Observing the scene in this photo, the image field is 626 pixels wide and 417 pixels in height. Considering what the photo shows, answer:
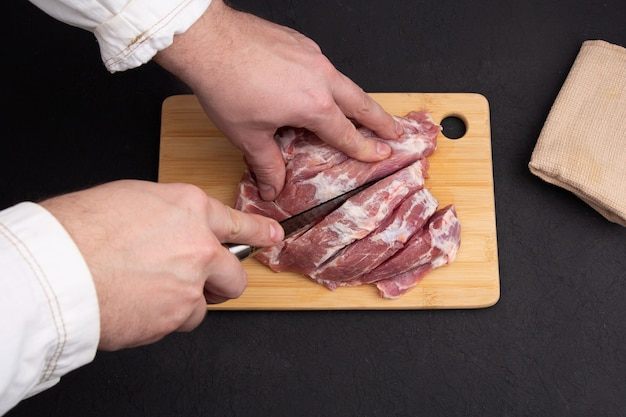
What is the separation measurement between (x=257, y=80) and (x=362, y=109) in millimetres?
486

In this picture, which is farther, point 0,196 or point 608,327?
point 0,196

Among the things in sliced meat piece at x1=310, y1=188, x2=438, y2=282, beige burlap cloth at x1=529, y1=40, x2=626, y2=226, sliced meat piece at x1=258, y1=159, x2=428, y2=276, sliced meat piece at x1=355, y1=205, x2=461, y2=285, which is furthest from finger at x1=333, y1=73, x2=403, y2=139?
beige burlap cloth at x1=529, y1=40, x2=626, y2=226

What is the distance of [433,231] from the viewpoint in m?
3.01

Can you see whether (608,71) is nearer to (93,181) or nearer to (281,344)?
(281,344)

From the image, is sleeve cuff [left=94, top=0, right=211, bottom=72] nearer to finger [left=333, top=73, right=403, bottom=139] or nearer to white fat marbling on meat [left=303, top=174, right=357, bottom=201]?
finger [left=333, top=73, right=403, bottom=139]

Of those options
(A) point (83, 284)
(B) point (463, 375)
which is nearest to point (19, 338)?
(A) point (83, 284)

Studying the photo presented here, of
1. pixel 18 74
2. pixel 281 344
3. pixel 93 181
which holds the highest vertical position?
pixel 18 74

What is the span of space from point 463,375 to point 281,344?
0.82m

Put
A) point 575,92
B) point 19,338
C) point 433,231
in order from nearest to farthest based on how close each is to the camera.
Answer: point 19,338
point 433,231
point 575,92

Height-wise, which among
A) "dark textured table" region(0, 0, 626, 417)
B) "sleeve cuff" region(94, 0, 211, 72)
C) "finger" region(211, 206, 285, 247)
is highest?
"sleeve cuff" region(94, 0, 211, 72)

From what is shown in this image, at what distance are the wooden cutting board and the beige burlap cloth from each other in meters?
0.29

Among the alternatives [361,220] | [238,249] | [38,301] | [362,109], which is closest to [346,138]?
[362,109]

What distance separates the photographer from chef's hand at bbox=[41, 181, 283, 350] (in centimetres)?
186

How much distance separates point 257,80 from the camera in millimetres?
2559
